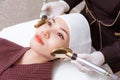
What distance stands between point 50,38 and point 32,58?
0.14 metres

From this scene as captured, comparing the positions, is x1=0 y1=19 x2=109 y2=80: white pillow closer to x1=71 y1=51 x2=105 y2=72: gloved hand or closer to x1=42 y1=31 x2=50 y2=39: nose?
x1=71 y1=51 x2=105 y2=72: gloved hand

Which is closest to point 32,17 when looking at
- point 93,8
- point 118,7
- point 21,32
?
point 21,32

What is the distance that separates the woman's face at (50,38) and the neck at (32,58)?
0.03 metres

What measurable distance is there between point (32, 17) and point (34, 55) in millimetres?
1028

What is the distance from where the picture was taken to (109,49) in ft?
4.00

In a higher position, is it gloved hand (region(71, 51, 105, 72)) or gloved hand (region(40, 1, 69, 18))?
gloved hand (region(40, 1, 69, 18))

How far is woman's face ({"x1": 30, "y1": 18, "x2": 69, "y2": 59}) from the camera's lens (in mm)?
1198

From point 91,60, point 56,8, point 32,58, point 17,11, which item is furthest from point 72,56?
point 17,11

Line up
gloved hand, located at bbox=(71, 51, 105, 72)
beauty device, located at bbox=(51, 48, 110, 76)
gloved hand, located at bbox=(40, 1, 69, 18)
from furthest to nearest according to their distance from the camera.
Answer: gloved hand, located at bbox=(40, 1, 69, 18) < gloved hand, located at bbox=(71, 51, 105, 72) < beauty device, located at bbox=(51, 48, 110, 76)

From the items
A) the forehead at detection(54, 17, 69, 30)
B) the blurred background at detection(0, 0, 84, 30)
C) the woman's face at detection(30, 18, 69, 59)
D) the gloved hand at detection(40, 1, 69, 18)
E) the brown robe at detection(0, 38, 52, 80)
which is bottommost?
the brown robe at detection(0, 38, 52, 80)

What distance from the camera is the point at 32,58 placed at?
126cm

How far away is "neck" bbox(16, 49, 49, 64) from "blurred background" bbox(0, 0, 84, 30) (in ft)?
3.14

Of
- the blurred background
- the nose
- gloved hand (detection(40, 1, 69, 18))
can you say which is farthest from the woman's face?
the blurred background

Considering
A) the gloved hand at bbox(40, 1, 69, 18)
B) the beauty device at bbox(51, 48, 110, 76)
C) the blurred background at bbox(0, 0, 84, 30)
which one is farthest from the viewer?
the blurred background at bbox(0, 0, 84, 30)
